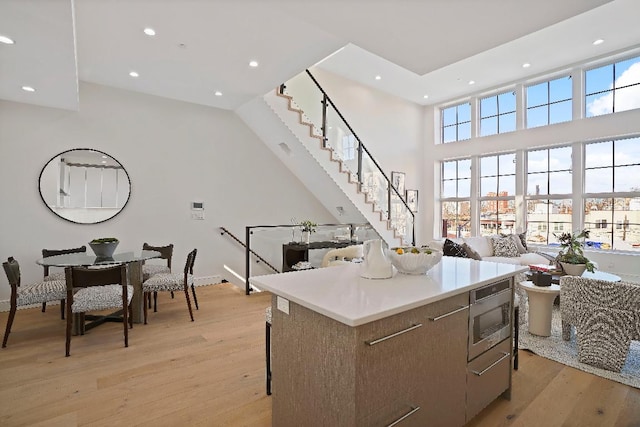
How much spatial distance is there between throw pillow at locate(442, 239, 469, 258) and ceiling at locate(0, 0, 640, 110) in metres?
2.68

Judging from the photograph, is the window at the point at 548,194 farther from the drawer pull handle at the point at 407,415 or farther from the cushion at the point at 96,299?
the cushion at the point at 96,299

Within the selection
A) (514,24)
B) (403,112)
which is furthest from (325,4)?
(403,112)

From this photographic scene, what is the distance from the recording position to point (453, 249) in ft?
16.6

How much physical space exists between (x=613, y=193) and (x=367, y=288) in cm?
715

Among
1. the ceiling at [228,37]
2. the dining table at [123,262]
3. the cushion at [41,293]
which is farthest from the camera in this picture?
the dining table at [123,262]

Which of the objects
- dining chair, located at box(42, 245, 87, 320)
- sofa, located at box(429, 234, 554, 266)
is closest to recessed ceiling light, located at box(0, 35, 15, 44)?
dining chair, located at box(42, 245, 87, 320)

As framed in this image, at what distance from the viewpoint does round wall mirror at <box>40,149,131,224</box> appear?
432cm

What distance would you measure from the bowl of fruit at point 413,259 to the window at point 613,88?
6.86 m

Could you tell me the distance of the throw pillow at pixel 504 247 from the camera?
236 inches

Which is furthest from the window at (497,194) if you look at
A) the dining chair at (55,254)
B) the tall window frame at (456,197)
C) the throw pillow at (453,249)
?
the dining chair at (55,254)

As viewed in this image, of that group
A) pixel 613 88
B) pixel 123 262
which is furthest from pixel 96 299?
pixel 613 88

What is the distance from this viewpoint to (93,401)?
2.21 meters

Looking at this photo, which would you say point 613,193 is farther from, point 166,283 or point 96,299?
point 96,299

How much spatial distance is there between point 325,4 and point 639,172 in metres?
6.87
